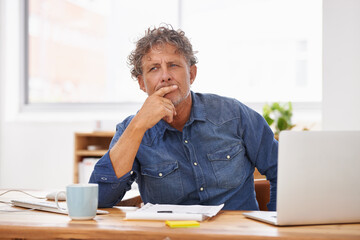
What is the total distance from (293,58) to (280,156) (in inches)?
118

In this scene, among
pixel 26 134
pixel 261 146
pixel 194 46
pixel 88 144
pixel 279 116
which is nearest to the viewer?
pixel 261 146

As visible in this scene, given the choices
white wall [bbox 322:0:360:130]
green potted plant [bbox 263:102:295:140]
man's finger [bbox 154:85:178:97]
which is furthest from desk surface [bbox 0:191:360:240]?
green potted plant [bbox 263:102:295:140]

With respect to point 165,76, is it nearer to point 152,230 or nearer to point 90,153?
point 152,230

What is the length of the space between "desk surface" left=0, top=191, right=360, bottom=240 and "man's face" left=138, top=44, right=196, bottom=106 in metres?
0.63

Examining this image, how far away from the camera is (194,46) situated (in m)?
4.18

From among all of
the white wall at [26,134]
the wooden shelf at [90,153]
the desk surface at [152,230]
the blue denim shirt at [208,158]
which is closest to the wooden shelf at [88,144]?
the wooden shelf at [90,153]

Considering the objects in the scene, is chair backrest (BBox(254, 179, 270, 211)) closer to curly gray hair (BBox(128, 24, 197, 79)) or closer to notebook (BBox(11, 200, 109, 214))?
curly gray hair (BBox(128, 24, 197, 79))

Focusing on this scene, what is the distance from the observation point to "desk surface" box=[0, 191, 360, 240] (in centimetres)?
110

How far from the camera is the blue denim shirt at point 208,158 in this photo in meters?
1.76

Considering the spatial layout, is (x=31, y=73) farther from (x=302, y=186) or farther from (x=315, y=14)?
(x=302, y=186)

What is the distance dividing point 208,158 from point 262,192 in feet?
0.92

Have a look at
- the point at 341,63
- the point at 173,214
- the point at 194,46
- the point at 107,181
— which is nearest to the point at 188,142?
the point at 107,181

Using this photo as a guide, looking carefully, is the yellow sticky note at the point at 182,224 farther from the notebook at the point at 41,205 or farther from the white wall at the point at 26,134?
the white wall at the point at 26,134

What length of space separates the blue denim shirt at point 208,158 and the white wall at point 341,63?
1112 millimetres
